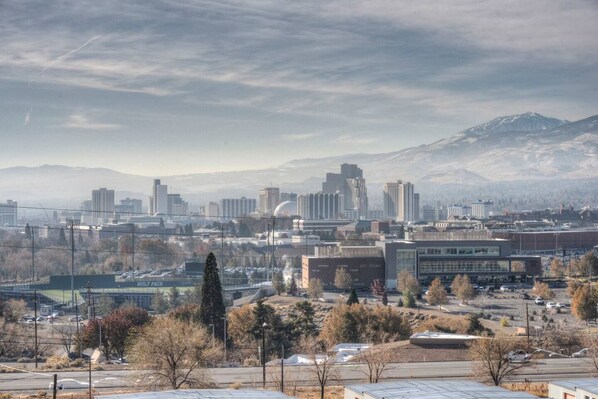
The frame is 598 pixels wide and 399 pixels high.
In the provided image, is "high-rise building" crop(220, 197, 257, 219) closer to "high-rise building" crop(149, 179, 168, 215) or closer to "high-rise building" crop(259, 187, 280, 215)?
"high-rise building" crop(149, 179, 168, 215)

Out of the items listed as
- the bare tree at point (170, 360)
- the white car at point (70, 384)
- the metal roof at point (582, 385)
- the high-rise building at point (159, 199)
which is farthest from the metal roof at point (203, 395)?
the high-rise building at point (159, 199)

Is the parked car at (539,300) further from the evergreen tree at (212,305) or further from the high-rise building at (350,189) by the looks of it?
the high-rise building at (350,189)

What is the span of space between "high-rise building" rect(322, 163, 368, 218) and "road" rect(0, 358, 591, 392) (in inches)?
4969

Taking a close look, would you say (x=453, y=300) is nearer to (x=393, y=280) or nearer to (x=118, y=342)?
(x=393, y=280)

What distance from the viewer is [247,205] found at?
16288 cm

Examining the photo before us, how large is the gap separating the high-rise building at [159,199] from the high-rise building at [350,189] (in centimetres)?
2885

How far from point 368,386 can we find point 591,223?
8907cm

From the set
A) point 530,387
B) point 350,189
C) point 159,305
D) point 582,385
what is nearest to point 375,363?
point 530,387

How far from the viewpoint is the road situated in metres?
16.6

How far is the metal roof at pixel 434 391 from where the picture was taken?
39.5 ft

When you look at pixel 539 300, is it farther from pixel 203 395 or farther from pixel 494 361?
pixel 203 395

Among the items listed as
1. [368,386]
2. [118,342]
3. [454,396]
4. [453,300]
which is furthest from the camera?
[453,300]

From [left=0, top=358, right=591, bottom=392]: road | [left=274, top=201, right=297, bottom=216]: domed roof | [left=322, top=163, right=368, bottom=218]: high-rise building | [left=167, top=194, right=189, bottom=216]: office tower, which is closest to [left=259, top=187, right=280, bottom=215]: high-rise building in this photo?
[left=322, top=163, right=368, bottom=218]: high-rise building

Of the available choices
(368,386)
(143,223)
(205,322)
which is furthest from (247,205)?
(368,386)
